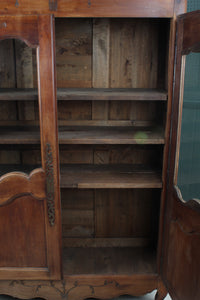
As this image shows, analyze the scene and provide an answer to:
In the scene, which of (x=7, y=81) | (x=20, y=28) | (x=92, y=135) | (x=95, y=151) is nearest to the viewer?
(x=20, y=28)

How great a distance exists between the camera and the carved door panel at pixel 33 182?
3.98ft

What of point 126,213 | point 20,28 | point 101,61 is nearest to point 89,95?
point 101,61

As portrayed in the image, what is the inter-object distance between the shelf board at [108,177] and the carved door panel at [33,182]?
17 centimetres

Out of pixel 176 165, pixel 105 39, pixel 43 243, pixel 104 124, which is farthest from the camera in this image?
pixel 104 124

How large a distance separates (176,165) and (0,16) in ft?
3.27

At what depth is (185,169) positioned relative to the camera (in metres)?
1.28

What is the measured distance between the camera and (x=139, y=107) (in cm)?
170

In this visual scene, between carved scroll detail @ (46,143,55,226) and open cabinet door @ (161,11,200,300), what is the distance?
0.57m

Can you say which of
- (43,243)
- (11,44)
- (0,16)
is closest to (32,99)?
(11,44)

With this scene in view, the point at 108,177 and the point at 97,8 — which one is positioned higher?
the point at 97,8

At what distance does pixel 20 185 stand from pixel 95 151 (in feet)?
1.82

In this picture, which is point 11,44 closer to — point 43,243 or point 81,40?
point 81,40

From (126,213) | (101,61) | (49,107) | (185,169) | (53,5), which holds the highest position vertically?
(53,5)

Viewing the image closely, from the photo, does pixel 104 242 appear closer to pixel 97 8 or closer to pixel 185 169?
pixel 185 169
